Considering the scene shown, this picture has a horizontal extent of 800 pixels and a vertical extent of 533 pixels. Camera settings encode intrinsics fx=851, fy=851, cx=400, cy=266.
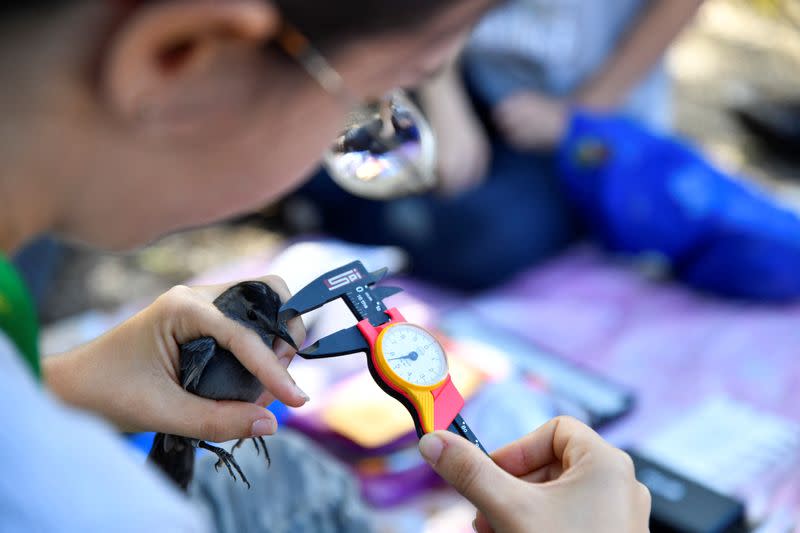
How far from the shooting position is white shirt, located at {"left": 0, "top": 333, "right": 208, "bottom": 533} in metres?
0.34

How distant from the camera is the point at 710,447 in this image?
1.00m

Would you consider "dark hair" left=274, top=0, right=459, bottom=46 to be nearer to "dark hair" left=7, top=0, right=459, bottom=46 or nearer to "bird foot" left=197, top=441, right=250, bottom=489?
"dark hair" left=7, top=0, right=459, bottom=46

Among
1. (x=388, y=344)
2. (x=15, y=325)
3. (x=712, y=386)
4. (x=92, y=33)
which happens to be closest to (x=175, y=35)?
(x=92, y=33)

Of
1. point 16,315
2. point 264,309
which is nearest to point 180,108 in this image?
point 16,315

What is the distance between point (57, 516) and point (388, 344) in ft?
1.00

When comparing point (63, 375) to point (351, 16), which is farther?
point (63, 375)

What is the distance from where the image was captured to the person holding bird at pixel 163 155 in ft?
1.20

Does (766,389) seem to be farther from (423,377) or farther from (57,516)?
(57,516)

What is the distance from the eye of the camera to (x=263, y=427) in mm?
646

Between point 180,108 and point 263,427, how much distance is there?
0.98 feet

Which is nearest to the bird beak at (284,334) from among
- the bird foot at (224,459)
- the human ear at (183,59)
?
the bird foot at (224,459)

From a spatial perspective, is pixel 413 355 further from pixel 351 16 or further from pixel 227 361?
pixel 351 16

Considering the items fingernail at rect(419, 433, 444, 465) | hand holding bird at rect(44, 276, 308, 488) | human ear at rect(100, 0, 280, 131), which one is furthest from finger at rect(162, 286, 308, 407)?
human ear at rect(100, 0, 280, 131)

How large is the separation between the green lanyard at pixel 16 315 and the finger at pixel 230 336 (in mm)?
167
